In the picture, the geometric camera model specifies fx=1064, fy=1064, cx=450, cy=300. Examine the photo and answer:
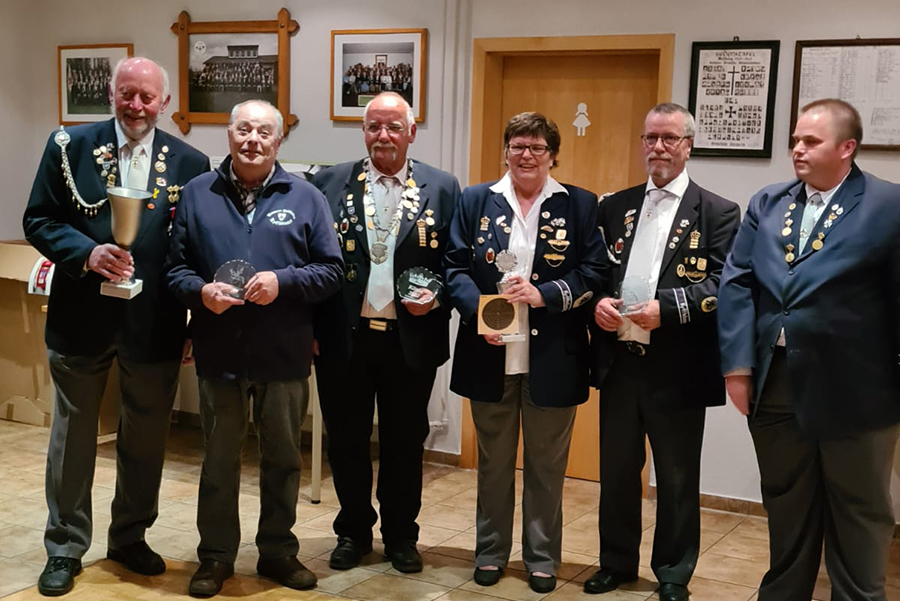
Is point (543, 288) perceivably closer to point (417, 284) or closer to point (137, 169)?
point (417, 284)

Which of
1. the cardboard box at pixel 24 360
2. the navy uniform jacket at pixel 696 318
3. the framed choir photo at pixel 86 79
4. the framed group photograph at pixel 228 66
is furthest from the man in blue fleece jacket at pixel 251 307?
the framed choir photo at pixel 86 79

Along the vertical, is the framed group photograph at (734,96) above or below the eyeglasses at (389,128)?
above

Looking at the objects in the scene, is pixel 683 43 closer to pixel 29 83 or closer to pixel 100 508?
pixel 100 508

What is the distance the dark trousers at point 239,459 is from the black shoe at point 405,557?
15.7 inches

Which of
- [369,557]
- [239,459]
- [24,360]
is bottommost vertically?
[369,557]

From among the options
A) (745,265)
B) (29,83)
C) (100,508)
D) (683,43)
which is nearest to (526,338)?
(745,265)

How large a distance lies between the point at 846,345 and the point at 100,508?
312 cm

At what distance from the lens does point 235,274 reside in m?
3.38

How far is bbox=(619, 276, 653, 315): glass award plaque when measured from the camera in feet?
11.2

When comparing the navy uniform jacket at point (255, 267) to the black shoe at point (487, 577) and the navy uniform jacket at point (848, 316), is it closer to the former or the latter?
the black shoe at point (487, 577)

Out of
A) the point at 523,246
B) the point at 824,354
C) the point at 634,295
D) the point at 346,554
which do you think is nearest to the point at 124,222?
the point at 523,246

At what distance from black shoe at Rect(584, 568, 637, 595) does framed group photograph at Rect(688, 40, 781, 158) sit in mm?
1915

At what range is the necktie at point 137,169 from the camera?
11.7 ft

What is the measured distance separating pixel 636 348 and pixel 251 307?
1270mm
